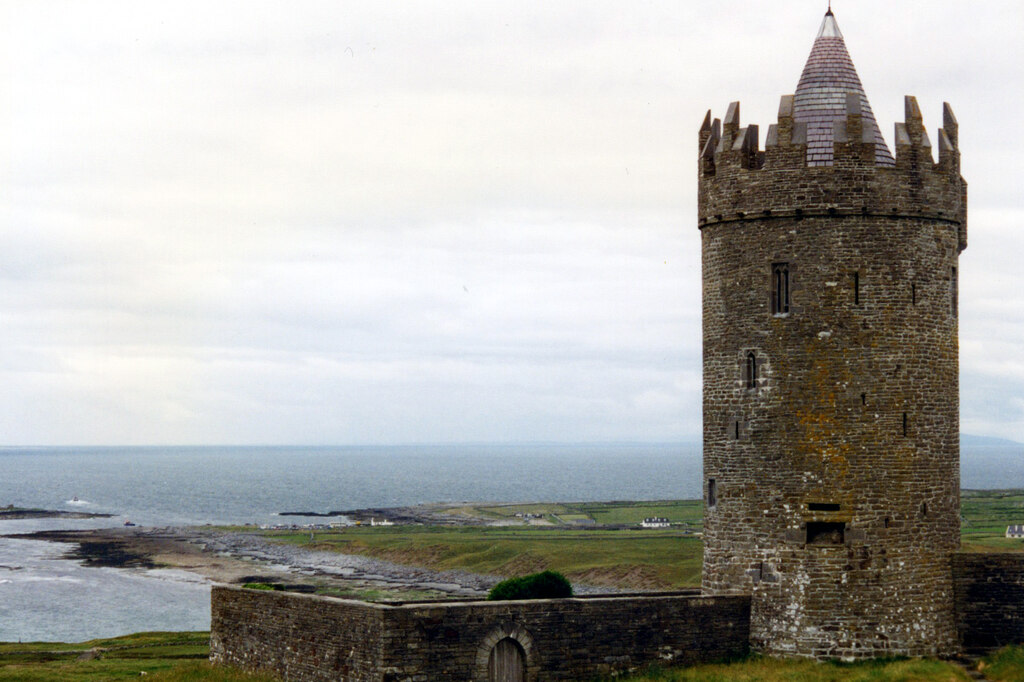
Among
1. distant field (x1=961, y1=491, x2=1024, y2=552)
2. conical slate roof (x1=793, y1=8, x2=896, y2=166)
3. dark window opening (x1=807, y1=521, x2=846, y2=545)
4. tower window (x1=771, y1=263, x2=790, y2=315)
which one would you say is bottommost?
distant field (x1=961, y1=491, x2=1024, y2=552)

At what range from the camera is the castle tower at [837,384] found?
26.4 metres

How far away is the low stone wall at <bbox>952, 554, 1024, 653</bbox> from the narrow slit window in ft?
17.9

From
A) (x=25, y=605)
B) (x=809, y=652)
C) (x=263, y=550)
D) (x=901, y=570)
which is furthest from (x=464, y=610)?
(x=263, y=550)

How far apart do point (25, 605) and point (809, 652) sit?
210 feet

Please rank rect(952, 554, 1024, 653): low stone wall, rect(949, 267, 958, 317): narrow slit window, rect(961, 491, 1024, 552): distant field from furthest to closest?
rect(961, 491, 1024, 552): distant field → rect(949, 267, 958, 317): narrow slit window → rect(952, 554, 1024, 653): low stone wall

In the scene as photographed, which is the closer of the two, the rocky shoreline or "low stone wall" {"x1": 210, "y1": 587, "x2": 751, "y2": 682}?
"low stone wall" {"x1": 210, "y1": 587, "x2": 751, "y2": 682}

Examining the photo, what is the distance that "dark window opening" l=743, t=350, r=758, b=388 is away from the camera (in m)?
27.3

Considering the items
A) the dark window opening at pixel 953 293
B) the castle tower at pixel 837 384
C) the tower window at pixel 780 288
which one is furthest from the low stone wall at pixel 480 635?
the dark window opening at pixel 953 293

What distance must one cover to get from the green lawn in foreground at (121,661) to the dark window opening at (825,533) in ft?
39.0

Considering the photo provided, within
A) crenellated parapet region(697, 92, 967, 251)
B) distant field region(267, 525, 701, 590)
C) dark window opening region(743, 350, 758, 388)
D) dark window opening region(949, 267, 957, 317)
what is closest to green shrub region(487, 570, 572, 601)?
dark window opening region(743, 350, 758, 388)

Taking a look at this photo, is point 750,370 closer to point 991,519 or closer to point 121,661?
point 121,661

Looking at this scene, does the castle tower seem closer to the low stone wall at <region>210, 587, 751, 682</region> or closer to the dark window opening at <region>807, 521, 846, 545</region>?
the dark window opening at <region>807, 521, 846, 545</region>

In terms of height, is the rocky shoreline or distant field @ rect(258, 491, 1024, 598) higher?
distant field @ rect(258, 491, 1024, 598)

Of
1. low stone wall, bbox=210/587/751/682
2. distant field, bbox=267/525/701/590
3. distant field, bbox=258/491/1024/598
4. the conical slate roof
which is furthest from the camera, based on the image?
distant field, bbox=258/491/1024/598
